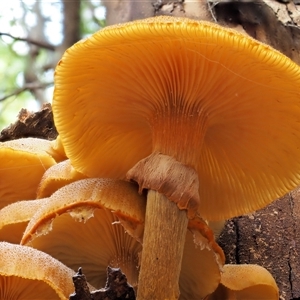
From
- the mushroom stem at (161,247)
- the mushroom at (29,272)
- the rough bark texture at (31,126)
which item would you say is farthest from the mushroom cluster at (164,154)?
the rough bark texture at (31,126)

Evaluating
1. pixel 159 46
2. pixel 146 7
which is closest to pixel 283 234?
pixel 159 46

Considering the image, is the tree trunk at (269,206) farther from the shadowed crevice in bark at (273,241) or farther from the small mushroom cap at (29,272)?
the small mushroom cap at (29,272)

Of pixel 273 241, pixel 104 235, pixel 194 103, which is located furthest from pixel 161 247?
pixel 273 241

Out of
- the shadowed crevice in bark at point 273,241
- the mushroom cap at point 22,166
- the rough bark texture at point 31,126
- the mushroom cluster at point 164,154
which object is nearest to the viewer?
the mushroom cluster at point 164,154

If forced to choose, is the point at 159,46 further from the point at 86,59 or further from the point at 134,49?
the point at 86,59

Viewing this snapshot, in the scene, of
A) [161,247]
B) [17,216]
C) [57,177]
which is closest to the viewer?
[161,247]

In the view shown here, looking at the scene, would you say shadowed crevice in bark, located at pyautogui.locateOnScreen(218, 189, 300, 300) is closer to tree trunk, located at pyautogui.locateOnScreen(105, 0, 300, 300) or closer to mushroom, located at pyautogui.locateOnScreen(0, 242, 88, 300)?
tree trunk, located at pyautogui.locateOnScreen(105, 0, 300, 300)

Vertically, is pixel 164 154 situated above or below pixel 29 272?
above

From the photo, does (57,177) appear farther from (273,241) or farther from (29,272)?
(273,241)
